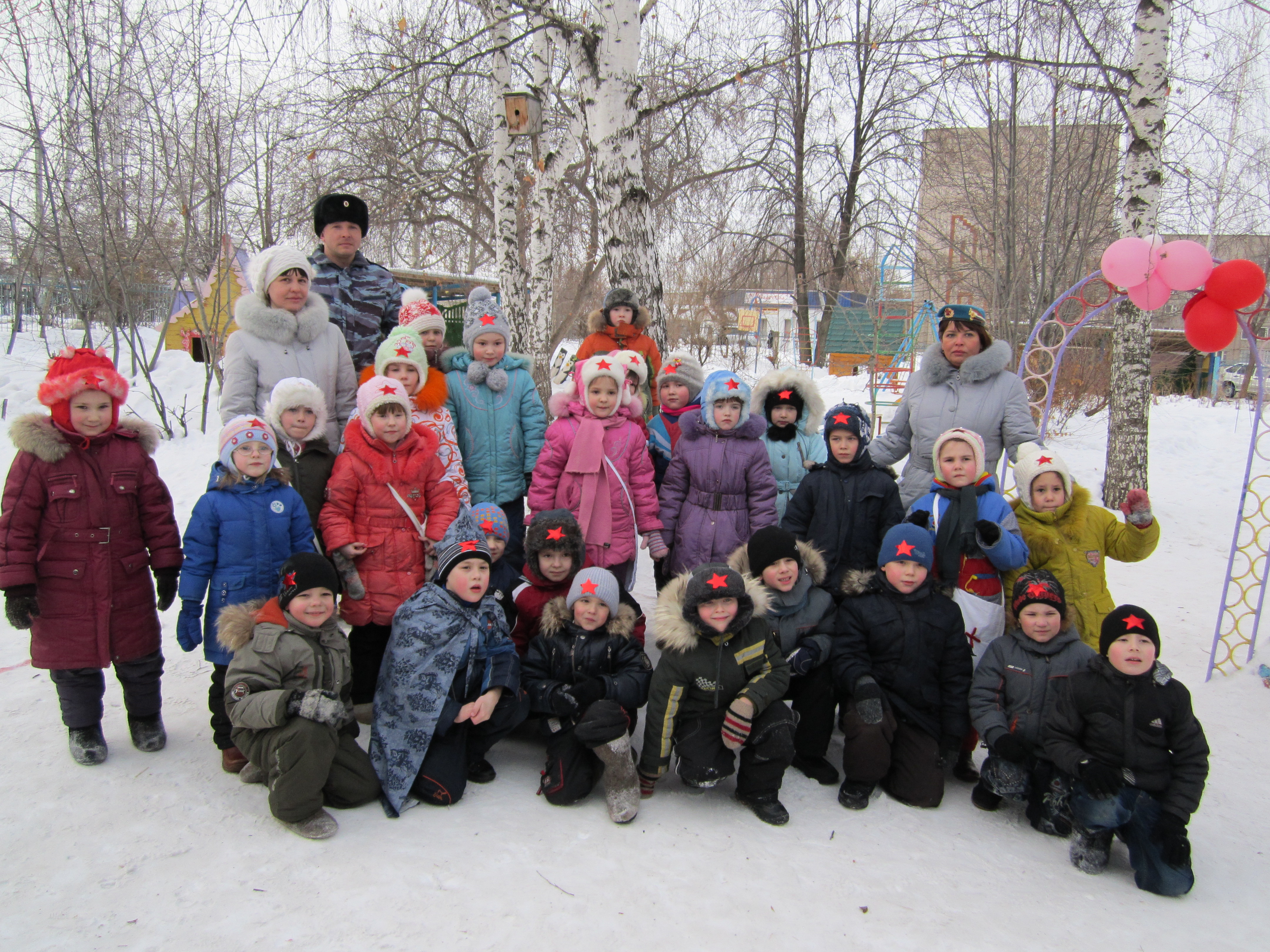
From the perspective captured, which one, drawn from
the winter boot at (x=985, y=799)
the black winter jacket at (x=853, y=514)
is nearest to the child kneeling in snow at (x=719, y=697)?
the black winter jacket at (x=853, y=514)

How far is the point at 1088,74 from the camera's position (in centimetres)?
791

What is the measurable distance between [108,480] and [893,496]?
343cm

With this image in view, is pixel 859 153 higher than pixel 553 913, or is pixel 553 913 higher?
pixel 859 153

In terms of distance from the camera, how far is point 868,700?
3094 mm

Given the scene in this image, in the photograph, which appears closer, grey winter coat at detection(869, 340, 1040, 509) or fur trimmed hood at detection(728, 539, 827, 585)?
fur trimmed hood at detection(728, 539, 827, 585)

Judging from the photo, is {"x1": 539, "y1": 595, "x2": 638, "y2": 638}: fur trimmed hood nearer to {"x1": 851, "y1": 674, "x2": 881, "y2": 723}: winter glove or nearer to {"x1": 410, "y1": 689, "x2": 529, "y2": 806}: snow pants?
{"x1": 410, "y1": 689, "x2": 529, "y2": 806}: snow pants

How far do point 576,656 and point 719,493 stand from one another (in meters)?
1.16

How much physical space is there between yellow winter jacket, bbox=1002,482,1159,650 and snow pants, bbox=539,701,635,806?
5.99ft

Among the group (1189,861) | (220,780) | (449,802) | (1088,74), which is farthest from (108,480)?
(1088,74)

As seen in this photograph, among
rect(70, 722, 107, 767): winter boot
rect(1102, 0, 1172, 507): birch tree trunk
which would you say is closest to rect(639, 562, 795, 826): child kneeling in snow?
rect(70, 722, 107, 767): winter boot

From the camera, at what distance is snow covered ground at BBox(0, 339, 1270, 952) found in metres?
2.24

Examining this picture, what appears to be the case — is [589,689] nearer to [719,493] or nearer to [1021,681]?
[719,493]

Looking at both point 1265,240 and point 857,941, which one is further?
point 1265,240

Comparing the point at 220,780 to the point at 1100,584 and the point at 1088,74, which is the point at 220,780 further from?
the point at 1088,74
